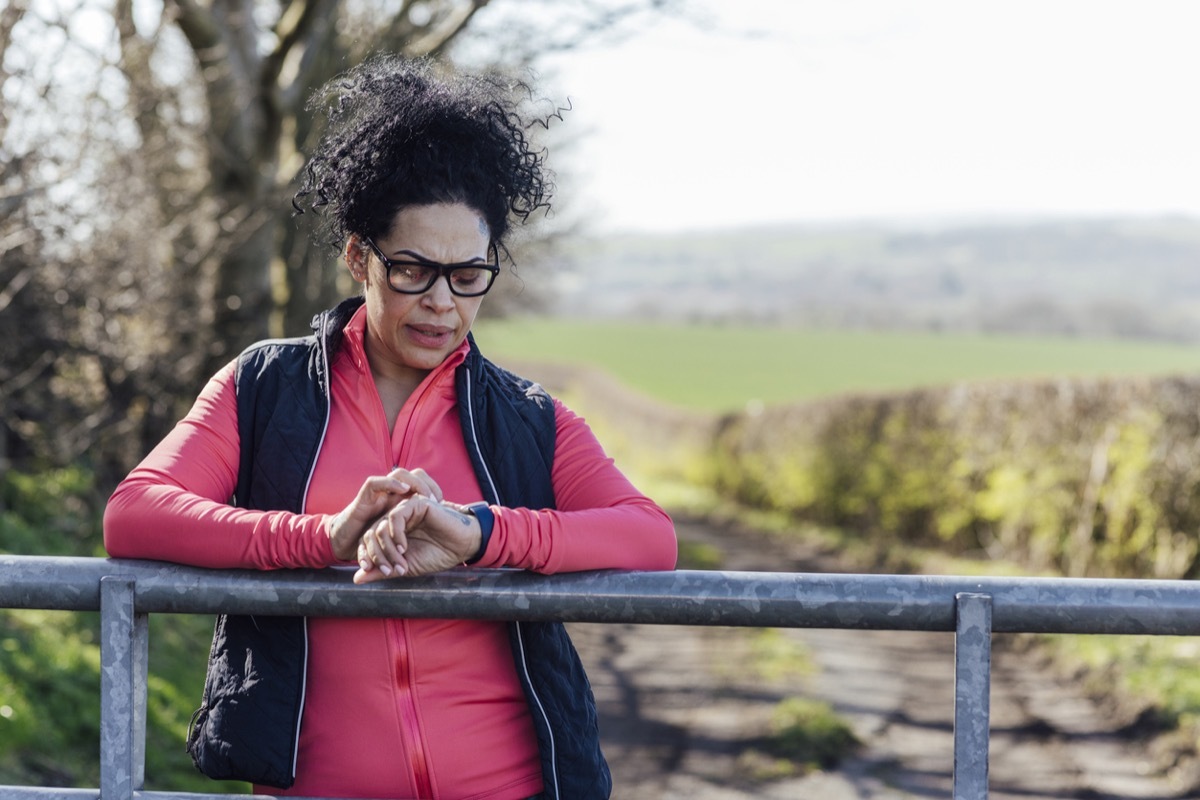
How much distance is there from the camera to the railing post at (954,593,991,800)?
175cm

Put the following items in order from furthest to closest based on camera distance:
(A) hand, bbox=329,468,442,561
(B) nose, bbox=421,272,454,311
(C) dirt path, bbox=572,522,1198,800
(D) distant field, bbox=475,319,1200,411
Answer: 1. (D) distant field, bbox=475,319,1200,411
2. (C) dirt path, bbox=572,522,1198,800
3. (B) nose, bbox=421,272,454,311
4. (A) hand, bbox=329,468,442,561

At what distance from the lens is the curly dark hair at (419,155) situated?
214cm

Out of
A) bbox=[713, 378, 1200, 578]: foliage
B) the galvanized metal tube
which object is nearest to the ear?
the galvanized metal tube

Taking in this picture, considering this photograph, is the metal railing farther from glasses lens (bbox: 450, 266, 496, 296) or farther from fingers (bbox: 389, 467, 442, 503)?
glasses lens (bbox: 450, 266, 496, 296)

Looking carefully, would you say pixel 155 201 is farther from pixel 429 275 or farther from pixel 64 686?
pixel 429 275

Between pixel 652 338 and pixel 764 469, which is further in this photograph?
pixel 652 338

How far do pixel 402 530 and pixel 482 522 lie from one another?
0.17 meters

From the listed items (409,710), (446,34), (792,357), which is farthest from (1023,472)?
(792,357)

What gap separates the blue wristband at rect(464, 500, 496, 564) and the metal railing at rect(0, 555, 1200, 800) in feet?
0.22

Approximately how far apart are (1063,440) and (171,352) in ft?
26.4

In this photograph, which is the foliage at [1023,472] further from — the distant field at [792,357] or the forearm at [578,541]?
the distant field at [792,357]

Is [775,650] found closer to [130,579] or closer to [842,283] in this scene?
[130,579]

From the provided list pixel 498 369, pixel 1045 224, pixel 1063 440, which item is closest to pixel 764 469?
pixel 1063 440

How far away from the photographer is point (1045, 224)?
381ft
